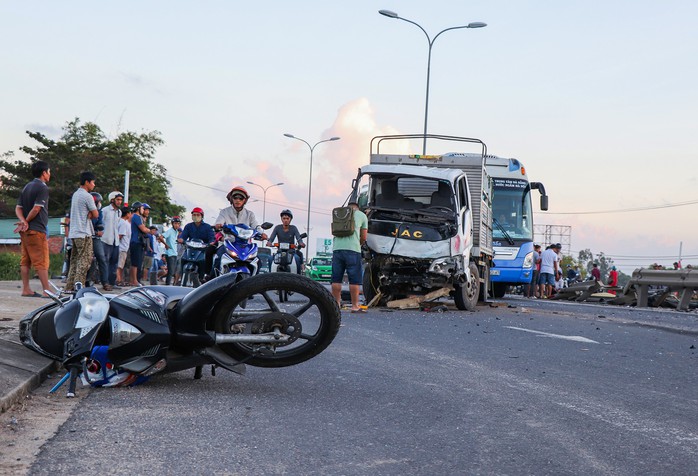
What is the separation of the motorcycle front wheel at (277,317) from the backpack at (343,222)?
8444mm

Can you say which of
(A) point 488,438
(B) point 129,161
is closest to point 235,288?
(A) point 488,438

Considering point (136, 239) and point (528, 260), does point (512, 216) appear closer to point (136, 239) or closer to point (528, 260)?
point (528, 260)

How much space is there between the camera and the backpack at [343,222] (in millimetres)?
14430

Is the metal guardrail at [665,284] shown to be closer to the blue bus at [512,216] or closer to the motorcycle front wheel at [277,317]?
the blue bus at [512,216]

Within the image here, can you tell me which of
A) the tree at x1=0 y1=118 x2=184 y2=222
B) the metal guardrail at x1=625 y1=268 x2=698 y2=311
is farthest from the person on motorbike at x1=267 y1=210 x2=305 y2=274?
the tree at x1=0 y1=118 x2=184 y2=222

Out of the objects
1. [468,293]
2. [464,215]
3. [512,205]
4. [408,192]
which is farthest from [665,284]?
[408,192]

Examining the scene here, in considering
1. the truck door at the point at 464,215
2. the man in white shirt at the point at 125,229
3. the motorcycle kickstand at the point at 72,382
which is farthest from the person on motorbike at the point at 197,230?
the motorcycle kickstand at the point at 72,382

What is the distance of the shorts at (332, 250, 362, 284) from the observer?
14641 millimetres

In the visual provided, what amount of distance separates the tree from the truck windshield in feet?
165

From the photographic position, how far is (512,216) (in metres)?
24.8

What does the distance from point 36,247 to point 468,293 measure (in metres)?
8.20

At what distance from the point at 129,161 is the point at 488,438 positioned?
215ft

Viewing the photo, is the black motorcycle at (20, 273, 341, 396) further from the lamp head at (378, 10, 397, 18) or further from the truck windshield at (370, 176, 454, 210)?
the lamp head at (378, 10, 397, 18)

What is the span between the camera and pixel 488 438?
4594 mm
